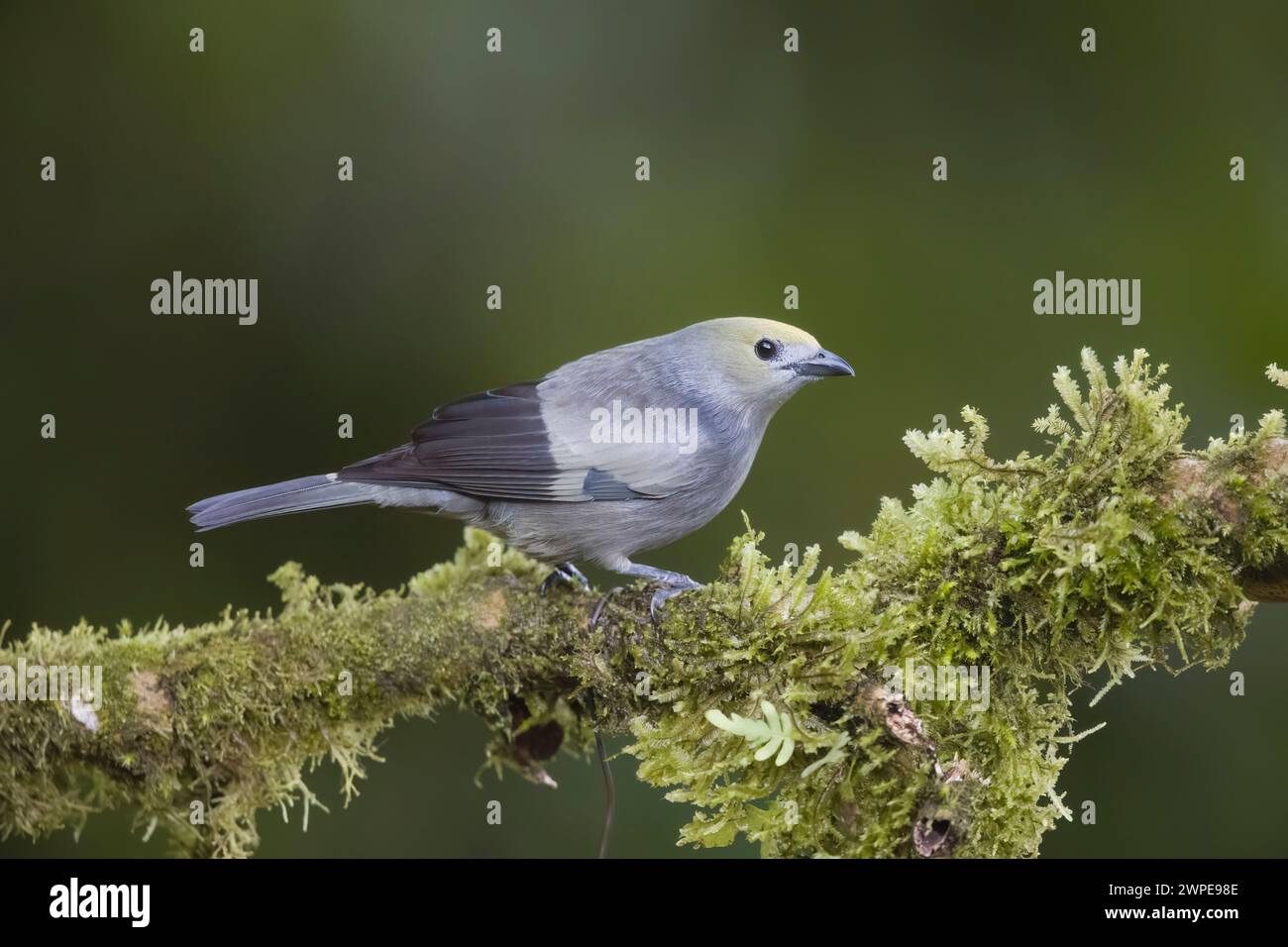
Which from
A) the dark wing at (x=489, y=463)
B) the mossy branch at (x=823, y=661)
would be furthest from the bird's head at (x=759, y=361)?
the mossy branch at (x=823, y=661)

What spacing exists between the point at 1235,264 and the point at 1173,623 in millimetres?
3361

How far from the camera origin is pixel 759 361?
4223 millimetres

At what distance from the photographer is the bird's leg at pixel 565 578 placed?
3.95 meters

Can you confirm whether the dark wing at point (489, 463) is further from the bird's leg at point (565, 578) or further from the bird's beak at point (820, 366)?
the bird's beak at point (820, 366)

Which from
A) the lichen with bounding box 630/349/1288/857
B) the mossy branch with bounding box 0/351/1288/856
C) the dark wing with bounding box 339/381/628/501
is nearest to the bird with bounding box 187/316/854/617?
the dark wing with bounding box 339/381/628/501

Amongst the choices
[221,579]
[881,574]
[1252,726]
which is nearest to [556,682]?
[881,574]

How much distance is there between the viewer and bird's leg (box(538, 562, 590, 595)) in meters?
3.95

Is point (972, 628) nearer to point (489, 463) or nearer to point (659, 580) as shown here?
point (659, 580)

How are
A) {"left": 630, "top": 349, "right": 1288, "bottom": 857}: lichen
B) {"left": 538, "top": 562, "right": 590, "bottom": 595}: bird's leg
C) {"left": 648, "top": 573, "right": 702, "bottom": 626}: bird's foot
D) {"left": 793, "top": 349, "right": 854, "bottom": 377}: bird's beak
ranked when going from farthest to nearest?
{"left": 793, "top": 349, "right": 854, "bottom": 377}: bird's beak → {"left": 538, "top": 562, "right": 590, "bottom": 595}: bird's leg → {"left": 648, "top": 573, "right": 702, "bottom": 626}: bird's foot → {"left": 630, "top": 349, "right": 1288, "bottom": 857}: lichen

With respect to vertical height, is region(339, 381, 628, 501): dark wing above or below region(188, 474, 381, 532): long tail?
above

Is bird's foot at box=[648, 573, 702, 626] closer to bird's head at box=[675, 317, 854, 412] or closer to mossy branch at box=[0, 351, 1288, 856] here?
mossy branch at box=[0, 351, 1288, 856]

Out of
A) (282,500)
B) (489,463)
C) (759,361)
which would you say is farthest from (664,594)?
(282,500)

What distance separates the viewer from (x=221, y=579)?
6.04 metres

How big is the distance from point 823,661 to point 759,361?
148 cm
